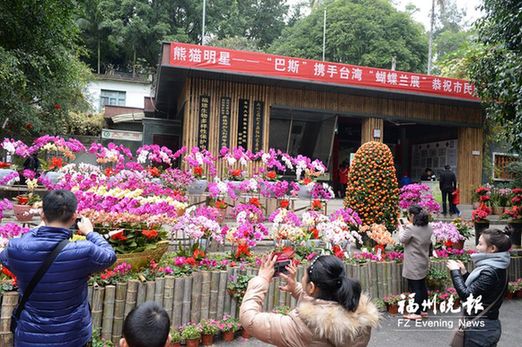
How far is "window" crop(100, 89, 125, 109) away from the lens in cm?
2716

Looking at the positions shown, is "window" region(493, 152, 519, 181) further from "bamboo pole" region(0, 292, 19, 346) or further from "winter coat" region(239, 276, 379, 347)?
"bamboo pole" region(0, 292, 19, 346)

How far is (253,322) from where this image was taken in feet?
6.48

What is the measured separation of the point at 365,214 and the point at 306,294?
4.98 metres

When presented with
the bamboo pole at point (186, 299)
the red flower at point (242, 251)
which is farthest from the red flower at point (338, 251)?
the bamboo pole at point (186, 299)

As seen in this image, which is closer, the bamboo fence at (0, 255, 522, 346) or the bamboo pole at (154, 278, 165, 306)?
the bamboo fence at (0, 255, 522, 346)

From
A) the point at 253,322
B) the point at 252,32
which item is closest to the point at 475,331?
the point at 253,322

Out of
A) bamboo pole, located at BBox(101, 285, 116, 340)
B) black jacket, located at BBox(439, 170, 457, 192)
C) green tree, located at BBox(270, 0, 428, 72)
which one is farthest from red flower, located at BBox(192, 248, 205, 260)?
green tree, located at BBox(270, 0, 428, 72)

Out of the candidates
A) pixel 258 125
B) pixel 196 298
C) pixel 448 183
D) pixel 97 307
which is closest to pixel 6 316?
pixel 97 307

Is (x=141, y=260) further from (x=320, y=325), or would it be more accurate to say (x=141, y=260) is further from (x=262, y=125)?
(x=262, y=125)

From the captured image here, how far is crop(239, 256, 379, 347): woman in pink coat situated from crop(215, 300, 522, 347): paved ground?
2235 millimetres

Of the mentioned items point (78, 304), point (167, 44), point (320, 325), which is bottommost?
point (78, 304)

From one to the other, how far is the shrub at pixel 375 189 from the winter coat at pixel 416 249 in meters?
1.71

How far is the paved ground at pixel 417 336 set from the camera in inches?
166

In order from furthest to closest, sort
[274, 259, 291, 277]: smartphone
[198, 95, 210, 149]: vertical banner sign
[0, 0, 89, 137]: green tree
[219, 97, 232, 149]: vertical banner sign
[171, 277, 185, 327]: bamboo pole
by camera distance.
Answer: [219, 97, 232, 149]: vertical banner sign < [198, 95, 210, 149]: vertical banner sign < [0, 0, 89, 137]: green tree < [171, 277, 185, 327]: bamboo pole < [274, 259, 291, 277]: smartphone
